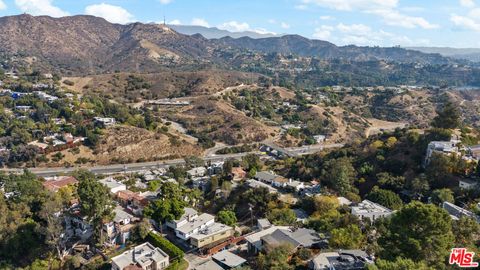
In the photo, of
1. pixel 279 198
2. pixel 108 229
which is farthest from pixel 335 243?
pixel 108 229

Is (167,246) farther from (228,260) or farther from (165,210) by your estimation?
(228,260)

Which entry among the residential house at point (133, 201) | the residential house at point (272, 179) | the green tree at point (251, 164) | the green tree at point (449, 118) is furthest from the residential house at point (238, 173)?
the green tree at point (449, 118)

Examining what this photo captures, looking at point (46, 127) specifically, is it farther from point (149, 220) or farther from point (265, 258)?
point (265, 258)

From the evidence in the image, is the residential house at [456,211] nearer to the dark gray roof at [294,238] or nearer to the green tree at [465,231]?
Answer: the green tree at [465,231]

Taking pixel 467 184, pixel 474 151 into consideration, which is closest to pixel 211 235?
pixel 467 184

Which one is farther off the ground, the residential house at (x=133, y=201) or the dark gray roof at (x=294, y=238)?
the dark gray roof at (x=294, y=238)

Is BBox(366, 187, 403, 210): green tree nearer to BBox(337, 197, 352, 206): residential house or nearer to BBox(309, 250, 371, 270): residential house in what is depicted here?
BBox(337, 197, 352, 206): residential house
